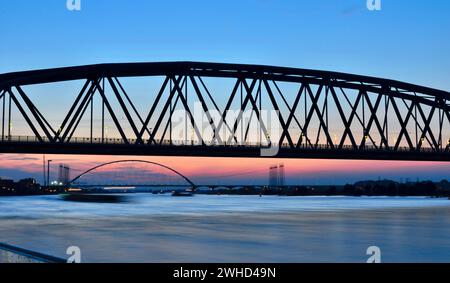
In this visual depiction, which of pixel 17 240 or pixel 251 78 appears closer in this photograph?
pixel 17 240

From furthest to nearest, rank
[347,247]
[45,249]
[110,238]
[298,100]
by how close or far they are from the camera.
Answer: [298,100]
[110,238]
[347,247]
[45,249]

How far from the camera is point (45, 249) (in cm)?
3033

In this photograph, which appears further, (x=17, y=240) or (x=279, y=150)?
(x=279, y=150)

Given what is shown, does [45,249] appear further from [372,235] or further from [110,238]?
[372,235]

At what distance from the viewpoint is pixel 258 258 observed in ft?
91.1

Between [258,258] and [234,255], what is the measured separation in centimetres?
170

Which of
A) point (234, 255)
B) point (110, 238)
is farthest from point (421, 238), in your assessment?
point (110, 238)

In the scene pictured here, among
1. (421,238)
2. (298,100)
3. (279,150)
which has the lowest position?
(421,238)

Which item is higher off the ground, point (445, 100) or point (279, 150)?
point (445, 100)
